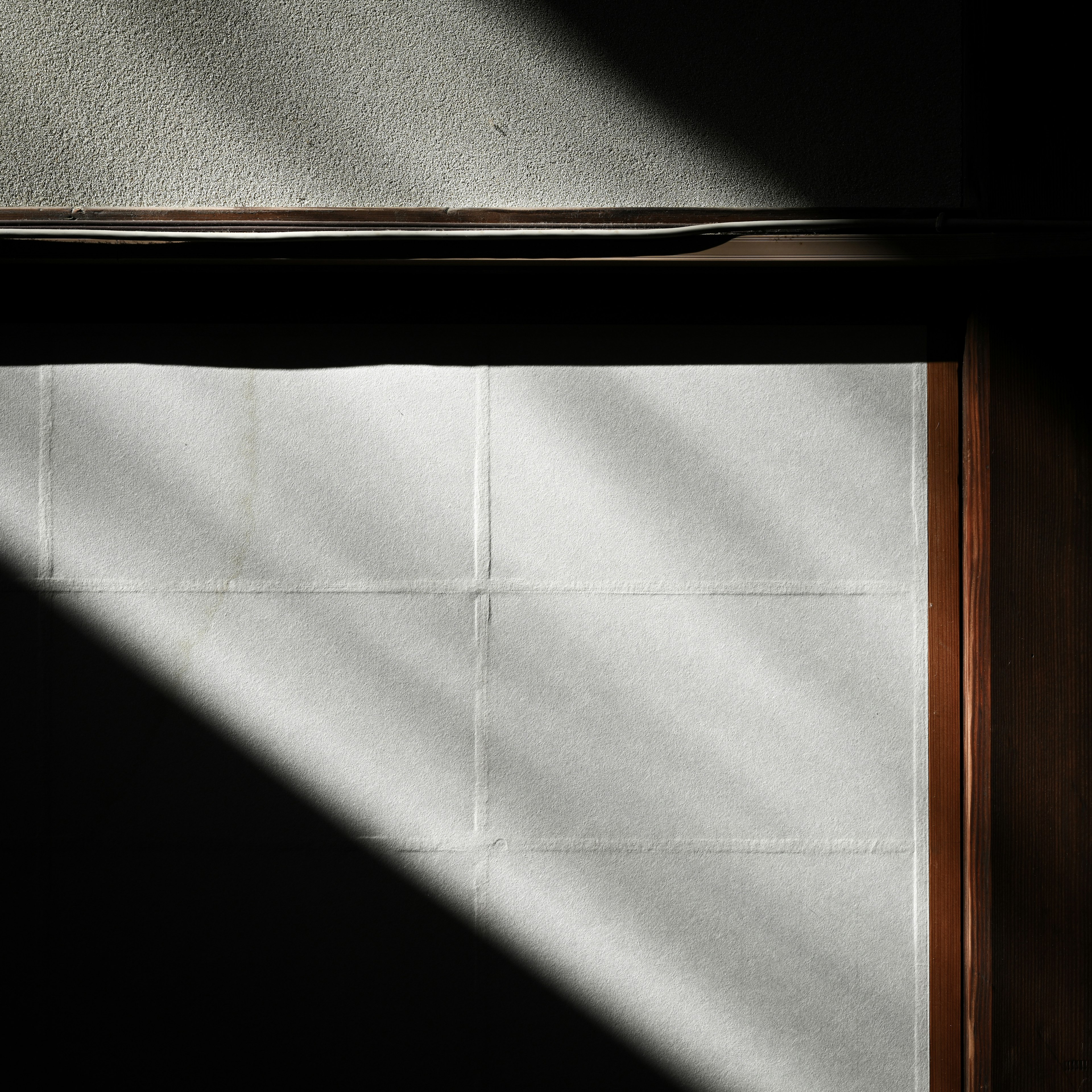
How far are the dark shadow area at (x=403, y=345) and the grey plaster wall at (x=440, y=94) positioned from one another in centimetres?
27

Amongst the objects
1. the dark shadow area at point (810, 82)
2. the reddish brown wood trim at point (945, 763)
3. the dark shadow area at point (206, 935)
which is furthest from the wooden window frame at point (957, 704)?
the dark shadow area at point (206, 935)

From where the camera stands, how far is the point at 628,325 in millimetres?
1704

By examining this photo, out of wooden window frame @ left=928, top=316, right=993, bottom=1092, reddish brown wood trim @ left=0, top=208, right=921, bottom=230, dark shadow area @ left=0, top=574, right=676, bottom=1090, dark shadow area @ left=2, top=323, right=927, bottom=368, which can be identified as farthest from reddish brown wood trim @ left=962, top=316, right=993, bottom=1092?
dark shadow area @ left=0, top=574, right=676, bottom=1090

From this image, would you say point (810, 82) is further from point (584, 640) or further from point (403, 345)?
point (584, 640)

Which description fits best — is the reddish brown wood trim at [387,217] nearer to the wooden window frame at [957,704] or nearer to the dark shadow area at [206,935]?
the wooden window frame at [957,704]

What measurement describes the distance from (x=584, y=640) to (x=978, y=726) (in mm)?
885

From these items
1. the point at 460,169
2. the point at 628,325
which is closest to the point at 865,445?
the point at 628,325

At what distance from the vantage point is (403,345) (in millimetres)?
1703

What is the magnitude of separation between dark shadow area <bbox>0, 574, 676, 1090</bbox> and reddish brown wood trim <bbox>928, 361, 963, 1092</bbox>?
2.15 ft

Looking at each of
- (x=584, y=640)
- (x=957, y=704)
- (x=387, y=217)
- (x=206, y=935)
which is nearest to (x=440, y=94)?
(x=387, y=217)

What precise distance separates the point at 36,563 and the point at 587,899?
1.47 meters

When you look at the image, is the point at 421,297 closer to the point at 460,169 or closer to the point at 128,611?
the point at 460,169

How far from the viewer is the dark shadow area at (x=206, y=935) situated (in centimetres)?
169

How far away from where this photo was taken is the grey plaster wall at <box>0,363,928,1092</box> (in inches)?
66.9
